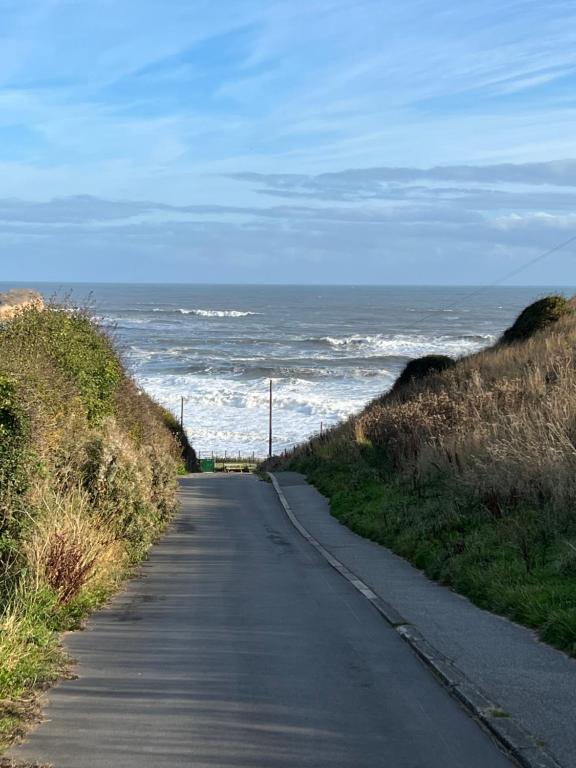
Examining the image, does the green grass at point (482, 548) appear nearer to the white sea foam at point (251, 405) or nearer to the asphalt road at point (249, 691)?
the asphalt road at point (249, 691)

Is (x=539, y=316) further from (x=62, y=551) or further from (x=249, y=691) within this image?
(x=249, y=691)

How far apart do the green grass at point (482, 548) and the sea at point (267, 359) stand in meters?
8.29

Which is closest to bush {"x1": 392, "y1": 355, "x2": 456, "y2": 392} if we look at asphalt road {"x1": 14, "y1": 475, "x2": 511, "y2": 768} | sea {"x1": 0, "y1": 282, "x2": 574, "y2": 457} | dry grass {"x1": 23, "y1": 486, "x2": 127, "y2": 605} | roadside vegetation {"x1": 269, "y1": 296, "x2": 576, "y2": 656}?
sea {"x1": 0, "y1": 282, "x2": 574, "y2": 457}

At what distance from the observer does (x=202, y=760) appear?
5750mm

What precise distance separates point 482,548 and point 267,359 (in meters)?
77.1

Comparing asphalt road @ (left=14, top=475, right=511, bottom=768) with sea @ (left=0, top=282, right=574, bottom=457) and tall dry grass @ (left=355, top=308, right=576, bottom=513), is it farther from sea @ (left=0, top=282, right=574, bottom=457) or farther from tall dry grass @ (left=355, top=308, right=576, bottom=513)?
sea @ (left=0, top=282, right=574, bottom=457)

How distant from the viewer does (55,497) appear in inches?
460

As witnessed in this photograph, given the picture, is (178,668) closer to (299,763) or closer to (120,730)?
(120,730)

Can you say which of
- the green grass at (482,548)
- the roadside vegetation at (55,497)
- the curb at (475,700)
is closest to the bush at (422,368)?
the green grass at (482,548)

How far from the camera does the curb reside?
5.79 meters

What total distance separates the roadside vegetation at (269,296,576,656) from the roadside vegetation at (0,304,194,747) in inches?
177

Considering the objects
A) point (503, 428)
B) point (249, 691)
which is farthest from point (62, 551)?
point (503, 428)

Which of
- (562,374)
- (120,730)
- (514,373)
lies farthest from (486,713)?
(514,373)

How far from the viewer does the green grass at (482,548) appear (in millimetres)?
9775
